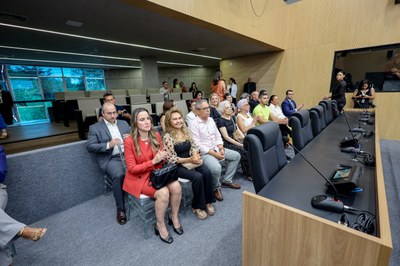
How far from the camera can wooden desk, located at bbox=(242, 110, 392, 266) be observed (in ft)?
2.25

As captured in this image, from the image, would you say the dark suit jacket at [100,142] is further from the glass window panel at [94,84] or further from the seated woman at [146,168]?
the glass window panel at [94,84]

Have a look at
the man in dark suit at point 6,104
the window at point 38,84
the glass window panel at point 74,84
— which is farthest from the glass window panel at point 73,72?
the man in dark suit at point 6,104

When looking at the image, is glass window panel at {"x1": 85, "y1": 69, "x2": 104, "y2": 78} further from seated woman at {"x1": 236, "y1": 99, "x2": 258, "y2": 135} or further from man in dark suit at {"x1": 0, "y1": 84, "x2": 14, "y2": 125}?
seated woman at {"x1": 236, "y1": 99, "x2": 258, "y2": 135}

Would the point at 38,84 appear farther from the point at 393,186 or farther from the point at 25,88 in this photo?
the point at 393,186

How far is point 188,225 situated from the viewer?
6.17 feet

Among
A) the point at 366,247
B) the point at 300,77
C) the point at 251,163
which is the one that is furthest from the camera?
the point at 300,77

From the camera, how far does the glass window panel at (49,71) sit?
389 inches

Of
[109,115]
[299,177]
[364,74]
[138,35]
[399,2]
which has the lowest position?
[299,177]

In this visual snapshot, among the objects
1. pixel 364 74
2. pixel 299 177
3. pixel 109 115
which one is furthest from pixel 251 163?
pixel 364 74

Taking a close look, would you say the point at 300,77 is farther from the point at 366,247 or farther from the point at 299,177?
the point at 366,247

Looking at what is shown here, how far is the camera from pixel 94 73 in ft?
39.9

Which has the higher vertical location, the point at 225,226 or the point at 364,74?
the point at 364,74

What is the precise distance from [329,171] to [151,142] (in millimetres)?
1451

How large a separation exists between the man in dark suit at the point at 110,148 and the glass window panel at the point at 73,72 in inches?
442
